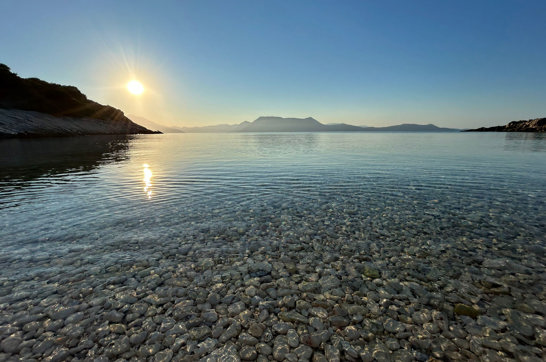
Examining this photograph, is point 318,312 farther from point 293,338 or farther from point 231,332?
point 231,332

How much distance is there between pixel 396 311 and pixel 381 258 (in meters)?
2.96

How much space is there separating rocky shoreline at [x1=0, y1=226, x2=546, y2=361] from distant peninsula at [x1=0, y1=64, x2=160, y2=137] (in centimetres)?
12581

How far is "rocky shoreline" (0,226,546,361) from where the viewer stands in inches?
221

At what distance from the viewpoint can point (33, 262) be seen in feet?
30.4

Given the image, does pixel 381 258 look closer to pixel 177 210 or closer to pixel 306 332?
pixel 306 332

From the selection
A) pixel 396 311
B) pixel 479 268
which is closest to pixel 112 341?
pixel 396 311

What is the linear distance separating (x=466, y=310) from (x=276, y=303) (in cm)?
525

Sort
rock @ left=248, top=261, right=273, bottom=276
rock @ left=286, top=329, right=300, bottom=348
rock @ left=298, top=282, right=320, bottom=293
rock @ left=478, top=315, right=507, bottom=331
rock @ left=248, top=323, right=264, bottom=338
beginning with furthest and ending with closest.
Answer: rock @ left=248, top=261, right=273, bottom=276 < rock @ left=298, top=282, right=320, bottom=293 < rock @ left=478, top=315, right=507, bottom=331 < rock @ left=248, top=323, right=264, bottom=338 < rock @ left=286, top=329, right=300, bottom=348

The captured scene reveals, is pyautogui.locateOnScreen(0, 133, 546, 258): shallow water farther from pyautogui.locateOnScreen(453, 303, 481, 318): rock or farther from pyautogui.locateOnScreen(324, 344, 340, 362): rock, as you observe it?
pyautogui.locateOnScreen(324, 344, 340, 362): rock

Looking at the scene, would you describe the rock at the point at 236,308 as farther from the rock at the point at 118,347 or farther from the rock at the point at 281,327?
the rock at the point at 118,347

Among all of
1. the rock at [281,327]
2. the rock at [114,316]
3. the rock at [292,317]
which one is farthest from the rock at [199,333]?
the rock at [114,316]

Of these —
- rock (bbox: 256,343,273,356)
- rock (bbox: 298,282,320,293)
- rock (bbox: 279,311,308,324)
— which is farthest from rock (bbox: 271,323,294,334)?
rock (bbox: 298,282,320,293)

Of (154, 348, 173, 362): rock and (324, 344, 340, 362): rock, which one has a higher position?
(154, 348, 173, 362): rock

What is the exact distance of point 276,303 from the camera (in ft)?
23.4
